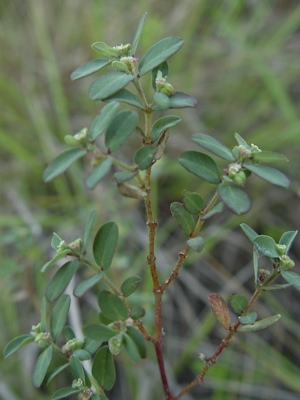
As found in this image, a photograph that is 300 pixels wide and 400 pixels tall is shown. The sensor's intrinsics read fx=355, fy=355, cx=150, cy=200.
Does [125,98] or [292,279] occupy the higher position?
[125,98]

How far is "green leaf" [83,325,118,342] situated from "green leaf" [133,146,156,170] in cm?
27

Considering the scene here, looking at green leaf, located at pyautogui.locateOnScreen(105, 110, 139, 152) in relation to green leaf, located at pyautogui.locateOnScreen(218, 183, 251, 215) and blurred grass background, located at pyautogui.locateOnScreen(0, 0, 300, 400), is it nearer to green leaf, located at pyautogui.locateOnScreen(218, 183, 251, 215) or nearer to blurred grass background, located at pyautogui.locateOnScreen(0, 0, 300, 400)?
green leaf, located at pyautogui.locateOnScreen(218, 183, 251, 215)

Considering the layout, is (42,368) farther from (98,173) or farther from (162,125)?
(162,125)

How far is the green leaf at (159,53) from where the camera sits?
0.60 meters

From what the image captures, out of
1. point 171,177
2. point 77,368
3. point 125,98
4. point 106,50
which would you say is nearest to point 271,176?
point 125,98

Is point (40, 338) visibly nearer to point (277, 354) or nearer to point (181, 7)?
point (277, 354)

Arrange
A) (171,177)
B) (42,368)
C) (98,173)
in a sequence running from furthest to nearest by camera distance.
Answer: (171,177) → (42,368) → (98,173)

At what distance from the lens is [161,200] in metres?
2.21

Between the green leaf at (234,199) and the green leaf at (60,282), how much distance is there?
0.28m

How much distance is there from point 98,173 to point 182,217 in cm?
21

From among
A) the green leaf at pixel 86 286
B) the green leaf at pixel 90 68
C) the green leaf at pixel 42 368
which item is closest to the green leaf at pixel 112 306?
the green leaf at pixel 86 286

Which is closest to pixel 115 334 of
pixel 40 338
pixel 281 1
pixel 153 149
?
pixel 40 338

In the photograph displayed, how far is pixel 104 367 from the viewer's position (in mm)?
655

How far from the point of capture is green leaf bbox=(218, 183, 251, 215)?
52 cm
